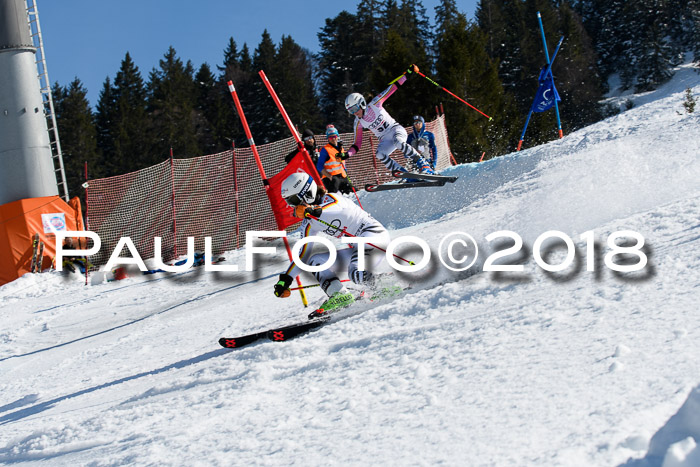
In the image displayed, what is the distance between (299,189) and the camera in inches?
241

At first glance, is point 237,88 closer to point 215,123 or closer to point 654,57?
point 215,123

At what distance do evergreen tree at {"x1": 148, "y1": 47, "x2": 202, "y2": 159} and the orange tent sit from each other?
26.1m

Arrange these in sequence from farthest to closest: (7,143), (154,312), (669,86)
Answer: (669,86) → (7,143) → (154,312)

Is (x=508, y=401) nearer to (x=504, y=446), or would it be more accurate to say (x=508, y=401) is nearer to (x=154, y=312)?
(x=504, y=446)

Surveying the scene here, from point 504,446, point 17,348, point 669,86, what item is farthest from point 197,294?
point 669,86

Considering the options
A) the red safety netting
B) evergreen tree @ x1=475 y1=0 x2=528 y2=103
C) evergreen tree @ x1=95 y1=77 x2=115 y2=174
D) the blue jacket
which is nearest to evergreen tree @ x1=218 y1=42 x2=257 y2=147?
evergreen tree @ x1=95 y1=77 x2=115 y2=174

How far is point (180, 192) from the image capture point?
15219 millimetres

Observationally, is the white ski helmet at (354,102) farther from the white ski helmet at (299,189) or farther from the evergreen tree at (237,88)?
the evergreen tree at (237,88)

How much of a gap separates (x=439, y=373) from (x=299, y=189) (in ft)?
9.00

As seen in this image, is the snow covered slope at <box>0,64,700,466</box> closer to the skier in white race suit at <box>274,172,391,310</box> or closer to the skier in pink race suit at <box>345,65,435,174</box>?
the skier in white race suit at <box>274,172,391,310</box>

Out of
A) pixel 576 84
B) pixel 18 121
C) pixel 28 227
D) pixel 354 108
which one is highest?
pixel 576 84

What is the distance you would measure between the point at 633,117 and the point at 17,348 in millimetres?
10940

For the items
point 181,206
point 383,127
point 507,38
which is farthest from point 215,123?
point 383,127

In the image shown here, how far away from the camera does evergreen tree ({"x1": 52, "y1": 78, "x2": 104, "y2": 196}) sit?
1694 inches
